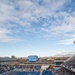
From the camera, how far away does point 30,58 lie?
61562 millimetres

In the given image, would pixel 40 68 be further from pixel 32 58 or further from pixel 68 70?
pixel 68 70

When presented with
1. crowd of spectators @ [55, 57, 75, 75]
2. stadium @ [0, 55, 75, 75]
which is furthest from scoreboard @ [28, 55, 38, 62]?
crowd of spectators @ [55, 57, 75, 75]

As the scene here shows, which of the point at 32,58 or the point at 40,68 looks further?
the point at 32,58

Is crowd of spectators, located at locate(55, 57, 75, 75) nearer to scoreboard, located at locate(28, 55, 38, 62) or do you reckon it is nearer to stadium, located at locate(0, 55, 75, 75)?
stadium, located at locate(0, 55, 75, 75)

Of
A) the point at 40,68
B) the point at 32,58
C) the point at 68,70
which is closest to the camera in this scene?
the point at 68,70

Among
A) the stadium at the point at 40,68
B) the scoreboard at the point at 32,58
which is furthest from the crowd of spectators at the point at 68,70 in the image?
the scoreboard at the point at 32,58

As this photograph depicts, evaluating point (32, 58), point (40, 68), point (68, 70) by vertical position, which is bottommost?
point (68, 70)

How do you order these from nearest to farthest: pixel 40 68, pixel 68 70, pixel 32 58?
pixel 68 70, pixel 40 68, pixel 32 58

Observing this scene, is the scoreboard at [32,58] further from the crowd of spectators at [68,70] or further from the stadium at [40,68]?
the crowd of spectators at [68,70]

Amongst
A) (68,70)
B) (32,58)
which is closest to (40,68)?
(32,58)

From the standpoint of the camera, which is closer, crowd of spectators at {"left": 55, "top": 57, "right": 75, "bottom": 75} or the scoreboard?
crowd of spectators at {"left": 55, "top": 57, "right": 75, "bottom": 75}

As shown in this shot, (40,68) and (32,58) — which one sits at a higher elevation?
(32,58)

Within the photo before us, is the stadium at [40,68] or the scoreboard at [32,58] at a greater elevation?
the scoreboard at [32,58]

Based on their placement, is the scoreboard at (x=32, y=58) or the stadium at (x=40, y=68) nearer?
the stadium at (x=40, y=68)
